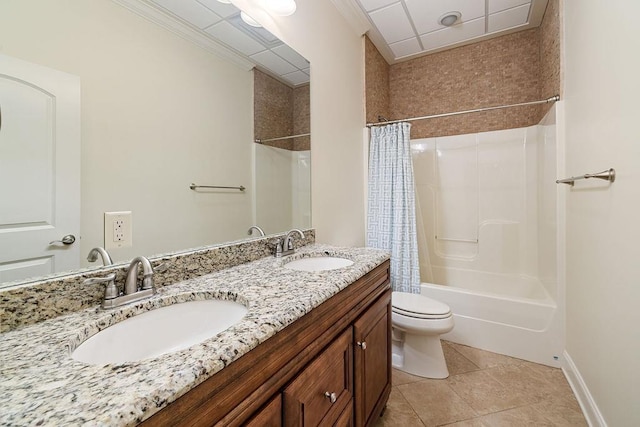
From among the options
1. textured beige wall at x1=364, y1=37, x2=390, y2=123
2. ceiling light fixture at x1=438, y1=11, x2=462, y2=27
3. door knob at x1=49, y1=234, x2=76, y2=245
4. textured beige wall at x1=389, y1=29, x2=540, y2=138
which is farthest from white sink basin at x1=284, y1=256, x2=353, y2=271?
ceiling light fixture at x1=438, y1=11, x2=462, y2=27

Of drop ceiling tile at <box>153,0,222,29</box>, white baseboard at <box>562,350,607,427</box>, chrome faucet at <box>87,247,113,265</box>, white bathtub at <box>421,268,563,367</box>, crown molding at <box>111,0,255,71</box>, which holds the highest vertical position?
drop ceiling tile at <box>153,0,222,29</box>

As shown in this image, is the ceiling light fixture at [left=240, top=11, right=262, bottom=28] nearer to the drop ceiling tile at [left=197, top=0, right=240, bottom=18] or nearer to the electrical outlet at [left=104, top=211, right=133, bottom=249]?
the drop ceiling tile at [left=197, top=0, right=240, bottom=18]

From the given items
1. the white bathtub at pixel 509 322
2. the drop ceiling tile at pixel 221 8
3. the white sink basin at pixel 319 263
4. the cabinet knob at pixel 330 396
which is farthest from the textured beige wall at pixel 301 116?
the white bathtub at pixel 509 322

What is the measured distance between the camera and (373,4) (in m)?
2.07

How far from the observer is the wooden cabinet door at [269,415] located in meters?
0.56

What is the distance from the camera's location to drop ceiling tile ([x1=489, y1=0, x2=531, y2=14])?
208cm

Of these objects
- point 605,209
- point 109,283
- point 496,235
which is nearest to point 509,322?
point 496,235

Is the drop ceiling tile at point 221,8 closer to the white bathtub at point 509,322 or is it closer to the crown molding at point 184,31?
the crown molding at point 184,31

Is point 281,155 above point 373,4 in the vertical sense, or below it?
below

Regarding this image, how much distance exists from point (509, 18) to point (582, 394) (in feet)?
8.98

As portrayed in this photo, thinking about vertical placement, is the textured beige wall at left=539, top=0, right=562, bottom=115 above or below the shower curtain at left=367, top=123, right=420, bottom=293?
above

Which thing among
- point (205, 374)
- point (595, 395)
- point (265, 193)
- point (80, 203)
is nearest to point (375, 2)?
point (265, 193)

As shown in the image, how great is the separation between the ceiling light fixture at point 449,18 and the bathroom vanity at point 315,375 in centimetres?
219

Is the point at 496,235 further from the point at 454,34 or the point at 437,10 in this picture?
the point at 437,10
